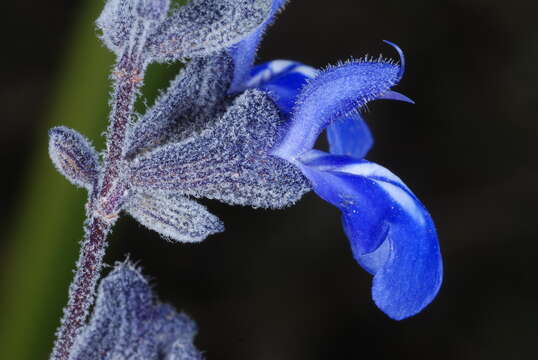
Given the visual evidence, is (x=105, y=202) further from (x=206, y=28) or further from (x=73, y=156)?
(x=206, y=28)

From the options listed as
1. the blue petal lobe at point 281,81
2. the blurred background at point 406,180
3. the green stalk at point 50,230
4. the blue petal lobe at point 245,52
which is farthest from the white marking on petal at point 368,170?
the blurred background at point 406,180

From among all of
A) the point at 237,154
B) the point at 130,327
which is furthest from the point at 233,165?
the point at 130,327

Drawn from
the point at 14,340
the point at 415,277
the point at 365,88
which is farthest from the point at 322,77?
the point at 14,340

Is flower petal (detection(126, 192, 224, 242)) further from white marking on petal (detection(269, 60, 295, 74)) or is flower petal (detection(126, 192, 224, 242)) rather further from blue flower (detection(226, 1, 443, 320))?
white marking on petal (detection(269, 60, 295, 74))

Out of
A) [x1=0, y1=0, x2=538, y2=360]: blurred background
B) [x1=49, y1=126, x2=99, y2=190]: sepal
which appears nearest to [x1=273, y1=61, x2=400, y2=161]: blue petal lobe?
[x1=49, y1=126, x2=99, y2=190]: sepal

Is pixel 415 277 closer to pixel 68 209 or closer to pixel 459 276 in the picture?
pixel 68 209

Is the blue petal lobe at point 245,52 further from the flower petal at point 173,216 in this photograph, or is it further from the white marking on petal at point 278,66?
the flower petal at point 173,216
